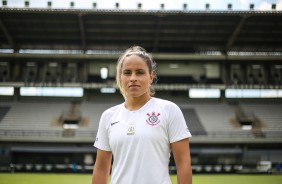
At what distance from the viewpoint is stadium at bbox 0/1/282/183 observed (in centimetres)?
3325

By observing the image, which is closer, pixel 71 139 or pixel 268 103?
pixel 71 139

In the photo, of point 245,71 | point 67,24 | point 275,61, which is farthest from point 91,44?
point 275,61

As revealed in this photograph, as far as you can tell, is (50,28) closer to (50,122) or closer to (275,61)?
(50,122)

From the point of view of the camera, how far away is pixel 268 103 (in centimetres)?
4019

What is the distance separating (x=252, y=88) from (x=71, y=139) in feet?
64.7

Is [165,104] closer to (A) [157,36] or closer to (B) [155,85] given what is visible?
(A) [157,36]

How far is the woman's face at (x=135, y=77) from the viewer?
273 centimetres

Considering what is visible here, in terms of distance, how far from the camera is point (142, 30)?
36.3 m

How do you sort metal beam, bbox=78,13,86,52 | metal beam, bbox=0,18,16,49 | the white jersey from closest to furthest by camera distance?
the white jersey < metal beam, bbox=78,13,86,52 < metal beam, bbox=0,18,16,49

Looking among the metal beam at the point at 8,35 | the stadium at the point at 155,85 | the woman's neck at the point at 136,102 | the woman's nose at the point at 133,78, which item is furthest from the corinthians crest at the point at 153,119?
the metal beam at the point at 8,35

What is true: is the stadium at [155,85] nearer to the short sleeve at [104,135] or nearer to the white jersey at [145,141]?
the short sleeve at [104,135]

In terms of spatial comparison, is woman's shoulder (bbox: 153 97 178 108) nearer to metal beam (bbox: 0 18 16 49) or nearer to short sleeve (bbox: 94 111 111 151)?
short sleeve (bbox: 94 111 111 151)

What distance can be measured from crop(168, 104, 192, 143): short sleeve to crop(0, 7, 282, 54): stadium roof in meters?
31.6

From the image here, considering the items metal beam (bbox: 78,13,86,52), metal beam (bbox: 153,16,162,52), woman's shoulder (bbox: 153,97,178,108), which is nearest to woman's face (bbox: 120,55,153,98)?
woman's shoulder (bbox: 153,97,178,108)
